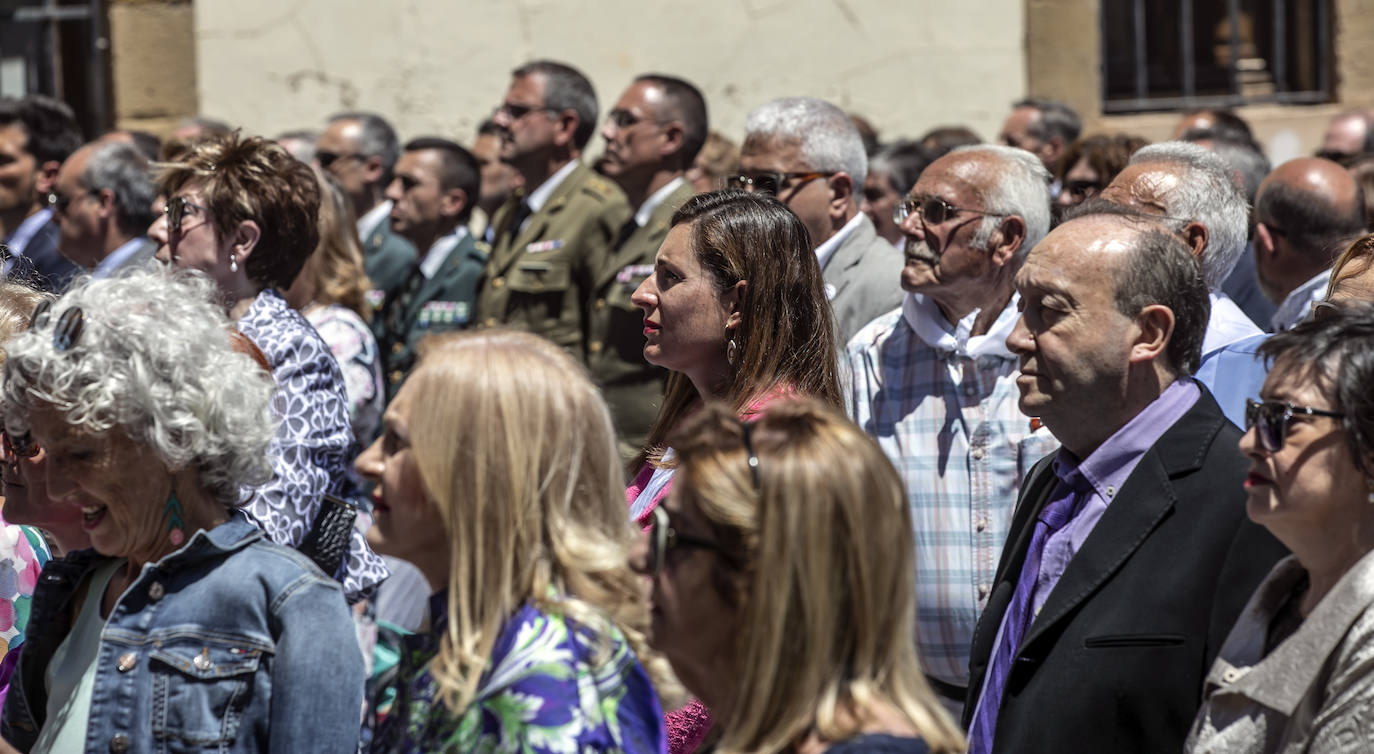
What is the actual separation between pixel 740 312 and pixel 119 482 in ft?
4.45

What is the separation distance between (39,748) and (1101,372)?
1.98 metres

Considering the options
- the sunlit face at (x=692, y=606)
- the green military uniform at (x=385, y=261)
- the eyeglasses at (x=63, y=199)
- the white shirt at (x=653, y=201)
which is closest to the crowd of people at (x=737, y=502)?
the sunlit face at (x=692, y=606)

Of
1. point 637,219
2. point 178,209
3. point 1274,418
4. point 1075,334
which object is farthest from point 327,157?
point 1274,418

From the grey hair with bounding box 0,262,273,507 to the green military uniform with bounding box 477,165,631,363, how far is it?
13.0ft

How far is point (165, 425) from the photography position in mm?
2656

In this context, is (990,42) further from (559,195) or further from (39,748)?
(39,748)

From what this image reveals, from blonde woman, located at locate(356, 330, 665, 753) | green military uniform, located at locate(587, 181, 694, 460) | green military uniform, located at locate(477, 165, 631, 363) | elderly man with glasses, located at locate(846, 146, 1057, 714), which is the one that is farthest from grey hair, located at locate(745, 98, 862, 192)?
blonde woman, located at locate(356, 330, 665, 753)

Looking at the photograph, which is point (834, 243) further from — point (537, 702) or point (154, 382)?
point (537, 702)

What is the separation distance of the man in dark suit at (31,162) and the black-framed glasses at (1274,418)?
19.1ft

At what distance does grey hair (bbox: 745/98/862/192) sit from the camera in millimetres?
5363

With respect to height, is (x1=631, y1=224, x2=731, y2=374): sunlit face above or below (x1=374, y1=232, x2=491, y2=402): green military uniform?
above

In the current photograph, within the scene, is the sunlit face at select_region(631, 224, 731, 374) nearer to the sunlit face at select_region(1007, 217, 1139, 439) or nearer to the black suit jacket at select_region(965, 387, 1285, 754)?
the sunlit face at select_region(1007, 217, 1139, 439)

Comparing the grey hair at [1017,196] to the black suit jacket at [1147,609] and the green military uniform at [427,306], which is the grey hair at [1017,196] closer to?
the black suit jacket at [1147,609]

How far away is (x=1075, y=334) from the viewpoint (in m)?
3.23
